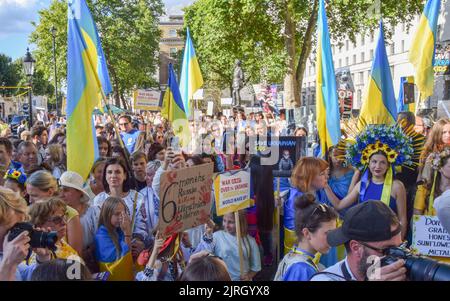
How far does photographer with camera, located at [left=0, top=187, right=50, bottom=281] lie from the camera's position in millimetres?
2625

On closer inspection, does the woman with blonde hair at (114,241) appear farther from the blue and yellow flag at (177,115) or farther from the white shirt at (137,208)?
the blue and yellow flag at (177,115)

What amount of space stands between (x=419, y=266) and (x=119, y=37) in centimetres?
4873

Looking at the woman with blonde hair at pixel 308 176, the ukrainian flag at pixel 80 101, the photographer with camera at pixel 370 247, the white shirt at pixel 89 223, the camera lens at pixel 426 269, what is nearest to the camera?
the camera lens at pixel 426 269

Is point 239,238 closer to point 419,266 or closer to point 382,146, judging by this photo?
point 382,146

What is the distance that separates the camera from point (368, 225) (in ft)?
8.28

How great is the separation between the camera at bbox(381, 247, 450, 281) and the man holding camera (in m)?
0.11

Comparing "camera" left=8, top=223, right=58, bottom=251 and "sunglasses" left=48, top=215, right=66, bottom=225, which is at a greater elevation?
"camera" left=8, top=223, right=58, bottom=251

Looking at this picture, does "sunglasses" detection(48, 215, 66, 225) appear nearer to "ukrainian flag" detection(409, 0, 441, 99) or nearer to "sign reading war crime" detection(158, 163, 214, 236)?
"sign reading war crime" detection(158, 163, 214, 236)

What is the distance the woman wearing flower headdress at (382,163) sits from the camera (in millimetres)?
5203

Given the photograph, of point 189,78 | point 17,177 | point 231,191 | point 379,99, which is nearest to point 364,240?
point 231,191

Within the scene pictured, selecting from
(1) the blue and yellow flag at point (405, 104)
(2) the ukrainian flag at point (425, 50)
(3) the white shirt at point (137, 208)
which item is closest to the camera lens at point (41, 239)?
(3) the white shirt at point (137, 208)

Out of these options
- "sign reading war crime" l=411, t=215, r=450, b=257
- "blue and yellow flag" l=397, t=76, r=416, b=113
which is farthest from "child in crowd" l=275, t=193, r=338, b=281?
"blue and yellow flag" l=397, t=76, r=416, b=113

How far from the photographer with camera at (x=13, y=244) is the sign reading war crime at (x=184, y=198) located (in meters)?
0.92

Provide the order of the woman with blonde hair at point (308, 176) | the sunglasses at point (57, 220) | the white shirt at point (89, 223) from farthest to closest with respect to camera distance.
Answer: the woman with blonde hair at point (308, 176)
the white shirt at point (89, 223)
the sunglasses at point (57, 220)
